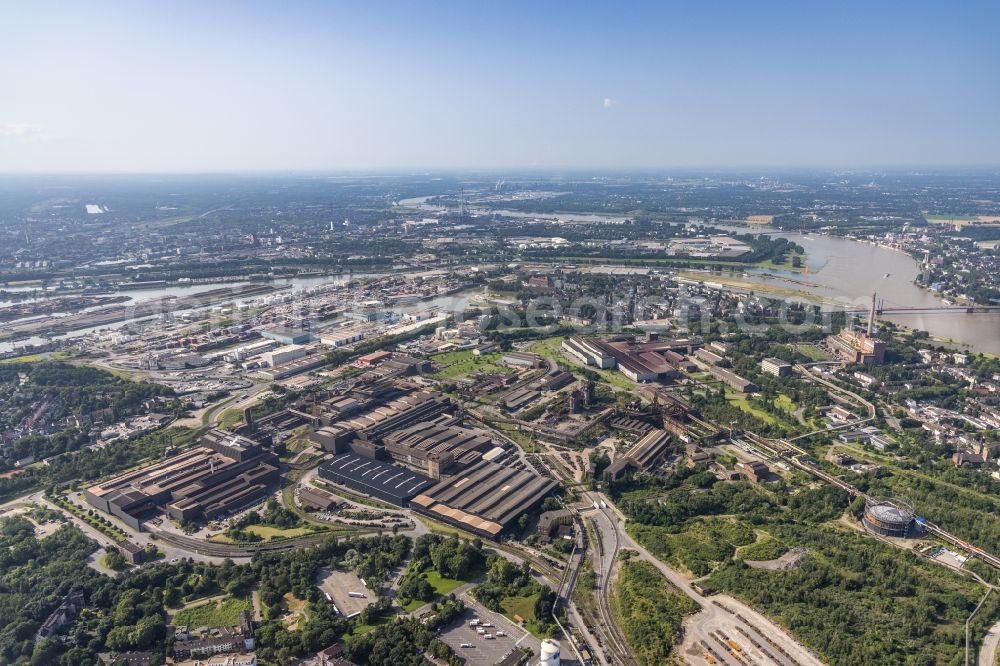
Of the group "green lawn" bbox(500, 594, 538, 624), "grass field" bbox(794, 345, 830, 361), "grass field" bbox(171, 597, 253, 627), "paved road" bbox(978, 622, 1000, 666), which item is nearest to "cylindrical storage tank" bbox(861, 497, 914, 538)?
"paved road" bbox(978, 622, 1000, 666)

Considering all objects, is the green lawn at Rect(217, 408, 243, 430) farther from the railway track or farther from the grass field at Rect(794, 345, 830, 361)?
the grass field at Rect(794, 345, 830, 361)

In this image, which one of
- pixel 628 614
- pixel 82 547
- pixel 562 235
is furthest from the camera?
pixel 562 235

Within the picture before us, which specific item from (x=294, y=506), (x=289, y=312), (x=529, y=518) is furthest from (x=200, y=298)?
(x=529, y=518)

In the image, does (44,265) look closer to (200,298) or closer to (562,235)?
(200,298)

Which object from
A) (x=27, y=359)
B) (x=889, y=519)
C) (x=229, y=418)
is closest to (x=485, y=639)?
(x=889, y=519)

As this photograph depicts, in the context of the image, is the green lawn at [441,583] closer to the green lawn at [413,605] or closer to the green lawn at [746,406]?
the green lawn at [413,605]
